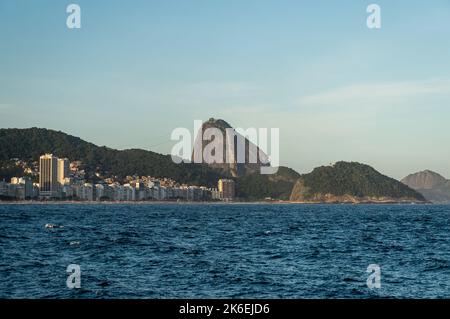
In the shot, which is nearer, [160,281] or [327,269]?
[160,281]

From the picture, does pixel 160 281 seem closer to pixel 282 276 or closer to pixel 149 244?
pixel 282 276
